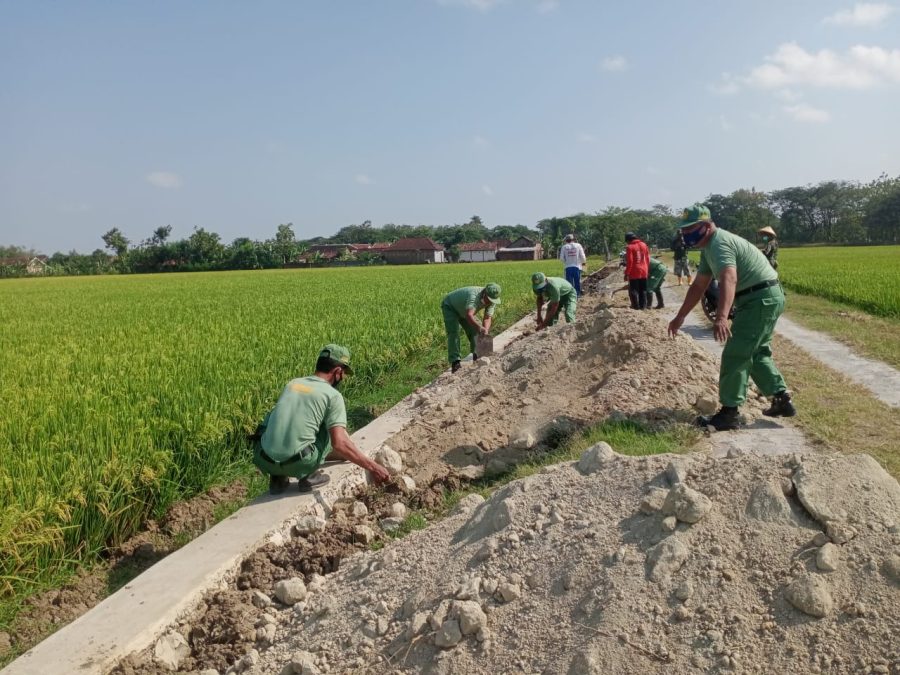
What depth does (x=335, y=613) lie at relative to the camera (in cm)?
302

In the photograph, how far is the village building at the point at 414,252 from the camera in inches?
2906

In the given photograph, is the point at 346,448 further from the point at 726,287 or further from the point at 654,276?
the point at 654,276

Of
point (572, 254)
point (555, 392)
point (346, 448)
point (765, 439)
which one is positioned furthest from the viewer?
point (572, 254)

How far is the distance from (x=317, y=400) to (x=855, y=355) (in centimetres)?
680

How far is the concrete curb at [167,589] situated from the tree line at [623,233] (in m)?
51.5

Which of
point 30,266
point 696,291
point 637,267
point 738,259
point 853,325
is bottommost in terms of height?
point 853,325

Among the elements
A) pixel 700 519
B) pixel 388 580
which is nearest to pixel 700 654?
pixel 700 519

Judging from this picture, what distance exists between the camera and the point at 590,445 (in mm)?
4773

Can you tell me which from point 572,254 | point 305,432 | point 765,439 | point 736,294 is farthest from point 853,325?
point 305,432

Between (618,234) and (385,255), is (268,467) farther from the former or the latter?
(385,255)

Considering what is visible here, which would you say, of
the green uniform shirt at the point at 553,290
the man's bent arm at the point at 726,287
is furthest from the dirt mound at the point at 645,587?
the green uniform shirt at the point at 553,290

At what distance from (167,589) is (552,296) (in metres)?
6.83

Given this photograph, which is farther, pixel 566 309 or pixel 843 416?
pixel 566 309

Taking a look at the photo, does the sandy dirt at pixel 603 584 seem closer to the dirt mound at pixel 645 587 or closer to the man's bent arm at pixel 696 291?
the dirt mound at pixel 645 587
